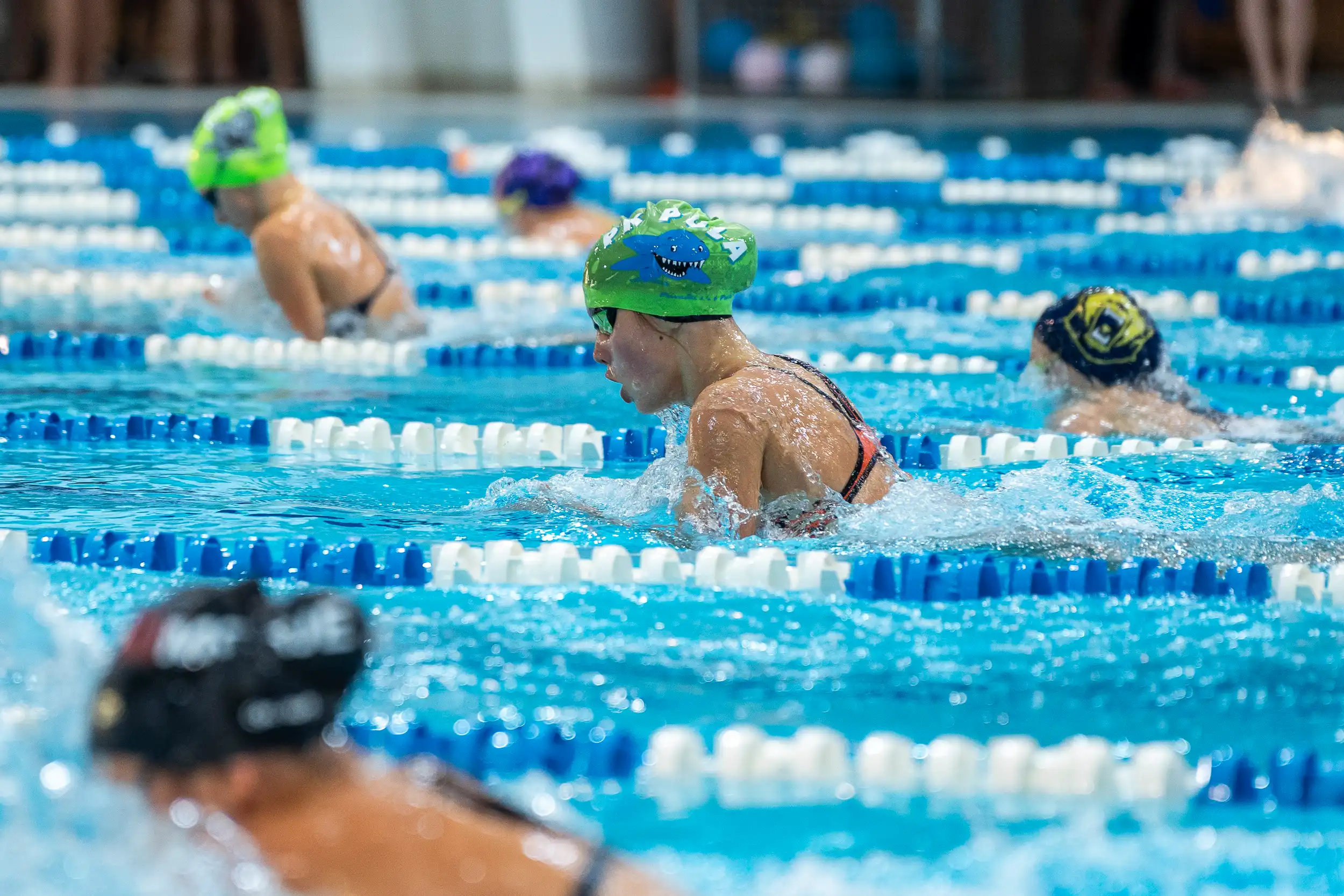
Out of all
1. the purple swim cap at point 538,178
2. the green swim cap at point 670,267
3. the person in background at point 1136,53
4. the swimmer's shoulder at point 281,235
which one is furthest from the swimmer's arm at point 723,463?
the person in background at point 1136,53

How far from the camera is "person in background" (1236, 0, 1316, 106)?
9.98 meters

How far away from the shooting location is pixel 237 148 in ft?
17.0

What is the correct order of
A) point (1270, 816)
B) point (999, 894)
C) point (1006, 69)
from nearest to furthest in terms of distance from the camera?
point (999, 894), point (1270, 816), point (1006, 69)

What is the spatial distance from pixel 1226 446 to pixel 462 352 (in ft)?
7.56

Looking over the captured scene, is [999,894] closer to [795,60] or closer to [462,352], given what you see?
[462,352]

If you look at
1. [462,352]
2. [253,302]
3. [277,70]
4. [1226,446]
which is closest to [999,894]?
[1226,446]

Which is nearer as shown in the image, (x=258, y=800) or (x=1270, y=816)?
(x=258, y=800)

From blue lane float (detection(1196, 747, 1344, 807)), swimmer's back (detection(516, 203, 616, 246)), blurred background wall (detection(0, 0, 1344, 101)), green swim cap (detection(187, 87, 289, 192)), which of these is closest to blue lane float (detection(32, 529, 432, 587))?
blue lane float (detection(1196, 747, 1344, 807))

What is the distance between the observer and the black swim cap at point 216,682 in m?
1.63

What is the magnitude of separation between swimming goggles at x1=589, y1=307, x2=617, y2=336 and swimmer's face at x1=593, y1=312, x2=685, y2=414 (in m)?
0.02

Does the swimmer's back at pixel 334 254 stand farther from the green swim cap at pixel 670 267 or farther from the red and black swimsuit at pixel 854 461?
the red and black swimsuit at pixel 854 461

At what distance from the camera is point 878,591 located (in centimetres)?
331

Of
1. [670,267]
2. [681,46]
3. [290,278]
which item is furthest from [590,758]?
[681,46]

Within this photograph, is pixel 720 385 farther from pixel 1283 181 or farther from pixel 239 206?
pixel 1283 181
